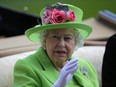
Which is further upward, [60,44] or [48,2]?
[60,44]

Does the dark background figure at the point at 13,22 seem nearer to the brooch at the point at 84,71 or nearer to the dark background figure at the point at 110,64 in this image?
the dark background figure at the point at 110,64

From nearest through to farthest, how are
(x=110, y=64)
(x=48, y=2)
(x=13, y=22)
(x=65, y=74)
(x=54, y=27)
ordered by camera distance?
(x=65, y=74)
(x=54, y=27)
(x=110, y=64)
(x=13, y=22)
(x=48, y=2)

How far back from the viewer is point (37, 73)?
6.08 feet

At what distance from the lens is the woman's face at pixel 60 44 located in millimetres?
1826

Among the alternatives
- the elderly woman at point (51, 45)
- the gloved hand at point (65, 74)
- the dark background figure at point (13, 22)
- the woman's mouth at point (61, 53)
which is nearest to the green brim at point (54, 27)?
the elderly woman at point (51, 45)

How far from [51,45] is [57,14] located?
0.56 feet

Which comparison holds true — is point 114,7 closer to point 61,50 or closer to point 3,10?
point 3,10

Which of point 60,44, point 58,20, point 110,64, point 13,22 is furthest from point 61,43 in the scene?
point 13,22

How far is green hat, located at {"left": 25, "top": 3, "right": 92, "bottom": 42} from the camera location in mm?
1822

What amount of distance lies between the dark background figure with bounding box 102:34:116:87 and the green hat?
0.31 metres

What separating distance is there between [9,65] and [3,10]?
2384 millimetres

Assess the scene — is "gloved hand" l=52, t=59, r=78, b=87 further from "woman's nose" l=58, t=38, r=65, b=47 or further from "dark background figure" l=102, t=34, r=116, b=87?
"dark background figure" l=102, t=34, r=116, b=87

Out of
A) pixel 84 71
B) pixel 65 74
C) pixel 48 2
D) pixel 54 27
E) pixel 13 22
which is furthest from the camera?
pixel 48 2

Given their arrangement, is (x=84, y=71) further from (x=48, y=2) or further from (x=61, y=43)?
(x=48, y=2)
